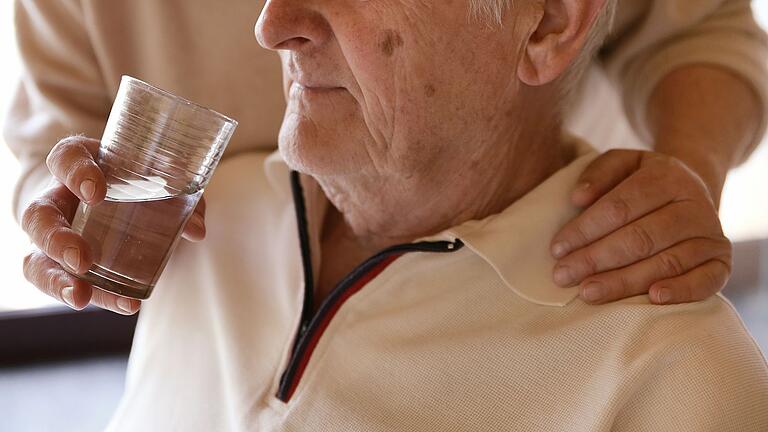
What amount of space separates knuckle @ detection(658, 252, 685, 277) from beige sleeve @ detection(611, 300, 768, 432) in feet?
0.25

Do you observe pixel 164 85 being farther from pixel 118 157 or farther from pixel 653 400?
pixel 653 400

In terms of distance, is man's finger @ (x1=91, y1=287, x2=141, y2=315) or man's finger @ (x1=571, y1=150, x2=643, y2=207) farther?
man's finger @ (x1=571, y1=150, x2=643, y2=207)

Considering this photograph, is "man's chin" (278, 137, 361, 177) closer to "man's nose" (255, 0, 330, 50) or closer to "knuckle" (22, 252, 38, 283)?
"man's nose" (255, 0, 330, 50)

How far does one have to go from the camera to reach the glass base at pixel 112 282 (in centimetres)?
134

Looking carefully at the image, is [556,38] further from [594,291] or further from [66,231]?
[66,231]

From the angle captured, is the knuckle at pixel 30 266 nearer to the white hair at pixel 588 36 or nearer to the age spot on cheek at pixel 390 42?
the age spot on cheek at pixel 390 42

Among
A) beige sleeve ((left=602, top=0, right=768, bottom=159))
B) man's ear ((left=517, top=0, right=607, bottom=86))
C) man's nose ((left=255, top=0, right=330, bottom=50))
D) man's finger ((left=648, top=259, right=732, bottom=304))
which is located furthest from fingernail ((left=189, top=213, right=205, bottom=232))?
beige sleeve ((left=602, top=0, right=768, bottom=159))

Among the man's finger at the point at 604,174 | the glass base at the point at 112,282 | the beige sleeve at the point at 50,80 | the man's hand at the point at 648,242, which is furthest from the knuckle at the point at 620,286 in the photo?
the beige sleeve at the point at 50,80

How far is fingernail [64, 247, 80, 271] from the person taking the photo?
50.7 inches

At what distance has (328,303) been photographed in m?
1.58

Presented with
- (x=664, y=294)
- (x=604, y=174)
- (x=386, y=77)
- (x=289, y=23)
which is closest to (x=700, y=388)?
(x=664, y=294)

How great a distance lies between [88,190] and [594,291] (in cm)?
72

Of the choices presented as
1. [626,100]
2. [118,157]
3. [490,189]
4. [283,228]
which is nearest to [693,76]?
[626,100]

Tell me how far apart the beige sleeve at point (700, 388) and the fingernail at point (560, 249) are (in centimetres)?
20
